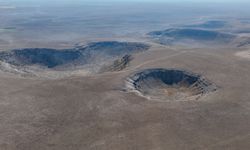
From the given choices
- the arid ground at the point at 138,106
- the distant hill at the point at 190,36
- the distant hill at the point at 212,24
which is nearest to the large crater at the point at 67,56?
the arid ground at the point at 138,106

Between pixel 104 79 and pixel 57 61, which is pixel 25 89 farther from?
pixel 57 61

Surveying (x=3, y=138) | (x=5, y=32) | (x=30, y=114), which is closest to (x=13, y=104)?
(x=30, y=114)

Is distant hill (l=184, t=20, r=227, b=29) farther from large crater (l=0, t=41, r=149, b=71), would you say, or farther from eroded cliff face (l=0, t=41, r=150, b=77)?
eroded cliff face (l=0, t=41, r=150, b=77)

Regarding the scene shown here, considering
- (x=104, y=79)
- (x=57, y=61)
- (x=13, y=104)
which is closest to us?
(x=13, y=104)

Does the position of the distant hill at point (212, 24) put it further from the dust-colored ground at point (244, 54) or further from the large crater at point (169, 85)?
Result: the large crater at point (169, 85)

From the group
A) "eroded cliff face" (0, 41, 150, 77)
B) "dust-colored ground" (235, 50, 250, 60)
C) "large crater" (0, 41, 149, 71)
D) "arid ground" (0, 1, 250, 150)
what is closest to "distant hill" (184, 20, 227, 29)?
"large crater" (0, 41, 149, 71)

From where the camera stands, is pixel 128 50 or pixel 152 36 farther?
pixel 152 36

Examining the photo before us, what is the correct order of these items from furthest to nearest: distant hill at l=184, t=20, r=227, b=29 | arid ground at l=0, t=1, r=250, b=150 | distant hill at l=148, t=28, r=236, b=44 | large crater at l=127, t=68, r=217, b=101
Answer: distant hill at l=184, t=20, r=227, b=29 → distant hill at l=148, t=28, r=236, b=44 → large crater at l=127, t=68, r=217, b=101 → arid ground at l=0, t=1, r=250, b=150

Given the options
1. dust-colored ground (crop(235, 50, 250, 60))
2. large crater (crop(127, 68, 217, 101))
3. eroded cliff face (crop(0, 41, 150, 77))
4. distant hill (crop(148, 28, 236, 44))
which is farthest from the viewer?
distant hill (crop(148, 28, 236, 44))
